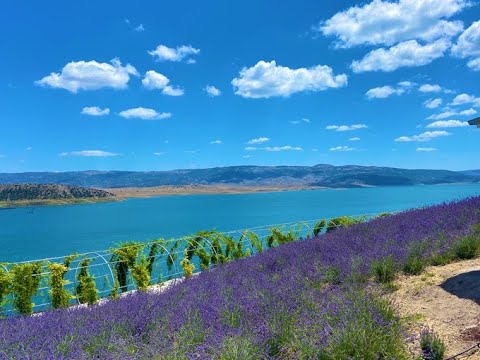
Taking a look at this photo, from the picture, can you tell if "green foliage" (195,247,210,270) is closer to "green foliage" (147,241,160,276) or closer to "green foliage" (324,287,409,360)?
"green foliage" (147,241,160,276)

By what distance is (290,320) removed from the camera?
4449 mm

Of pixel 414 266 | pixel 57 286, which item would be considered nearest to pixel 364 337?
pixel 414 266

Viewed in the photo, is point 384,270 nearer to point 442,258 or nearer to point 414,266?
point 414,266

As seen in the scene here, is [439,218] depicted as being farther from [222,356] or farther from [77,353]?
[77,353]

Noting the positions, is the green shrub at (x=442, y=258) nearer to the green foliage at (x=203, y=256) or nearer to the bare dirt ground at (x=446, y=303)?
the bare dirt ground at (x=446, y=303)

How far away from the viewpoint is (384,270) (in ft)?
21.4

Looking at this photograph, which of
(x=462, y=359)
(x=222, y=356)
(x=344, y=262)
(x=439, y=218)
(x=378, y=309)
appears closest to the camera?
(x=222, y=356)

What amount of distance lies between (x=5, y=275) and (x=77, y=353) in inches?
367

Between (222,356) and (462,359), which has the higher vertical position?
(222,356)

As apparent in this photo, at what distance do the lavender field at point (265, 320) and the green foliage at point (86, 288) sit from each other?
6.93 meters

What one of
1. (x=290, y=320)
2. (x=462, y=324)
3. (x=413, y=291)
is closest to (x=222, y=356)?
(x=290, y=320)

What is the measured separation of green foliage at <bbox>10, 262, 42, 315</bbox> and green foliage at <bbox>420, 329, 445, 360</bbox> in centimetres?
1102

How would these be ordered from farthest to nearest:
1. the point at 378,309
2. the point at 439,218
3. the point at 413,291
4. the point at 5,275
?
1. the point at 5,275
2. the point at 439,218
3. the point at 413,291
4. the point at 378,309

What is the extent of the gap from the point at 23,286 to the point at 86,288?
1.80m
